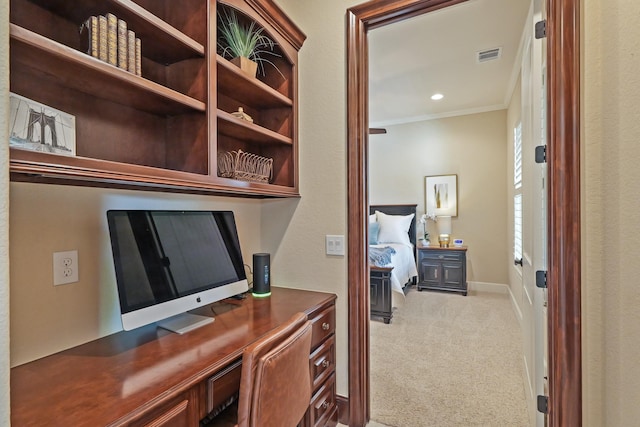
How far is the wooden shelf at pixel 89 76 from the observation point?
84cm

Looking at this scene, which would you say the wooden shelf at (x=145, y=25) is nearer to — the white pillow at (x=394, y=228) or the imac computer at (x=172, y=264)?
the imac computer at (x=172, y=264)

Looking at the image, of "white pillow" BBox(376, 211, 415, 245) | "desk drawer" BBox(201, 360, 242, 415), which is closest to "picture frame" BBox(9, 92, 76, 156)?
"desk drawer" BBox(201, 360, 242, 415)

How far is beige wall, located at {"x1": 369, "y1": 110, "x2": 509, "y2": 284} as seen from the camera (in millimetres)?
4719

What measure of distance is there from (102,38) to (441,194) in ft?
16.2

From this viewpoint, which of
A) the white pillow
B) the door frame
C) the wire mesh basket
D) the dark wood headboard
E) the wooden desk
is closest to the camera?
the wooden desk

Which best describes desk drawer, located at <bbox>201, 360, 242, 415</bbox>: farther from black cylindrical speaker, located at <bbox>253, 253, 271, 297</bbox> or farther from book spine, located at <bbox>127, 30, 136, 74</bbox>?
book spine, located at <bbox>127, 30, 136, 74</bbox>

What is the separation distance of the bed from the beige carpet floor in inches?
9.1

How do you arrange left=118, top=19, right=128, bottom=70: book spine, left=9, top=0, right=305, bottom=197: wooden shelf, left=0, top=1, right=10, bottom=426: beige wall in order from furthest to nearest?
left=118, top=19, right=128, bottom=70: book spine < left=9, top=0, right=305, bottom=197: wooden shelf < left=0, top=1, right=10, bottom=426: beige wall

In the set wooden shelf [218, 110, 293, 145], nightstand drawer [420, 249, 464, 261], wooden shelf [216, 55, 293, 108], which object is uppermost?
wooden shelf [216, 55, 293, 108]

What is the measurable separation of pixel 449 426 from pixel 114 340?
1878 mm

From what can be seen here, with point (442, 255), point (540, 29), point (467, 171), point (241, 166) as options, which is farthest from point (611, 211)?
point (467, 171)

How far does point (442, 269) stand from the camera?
475 centimetres

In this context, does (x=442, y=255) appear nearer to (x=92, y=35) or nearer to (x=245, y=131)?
Result: (x=245, y=131)

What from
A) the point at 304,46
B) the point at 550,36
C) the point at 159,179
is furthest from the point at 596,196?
the point at 304,46
